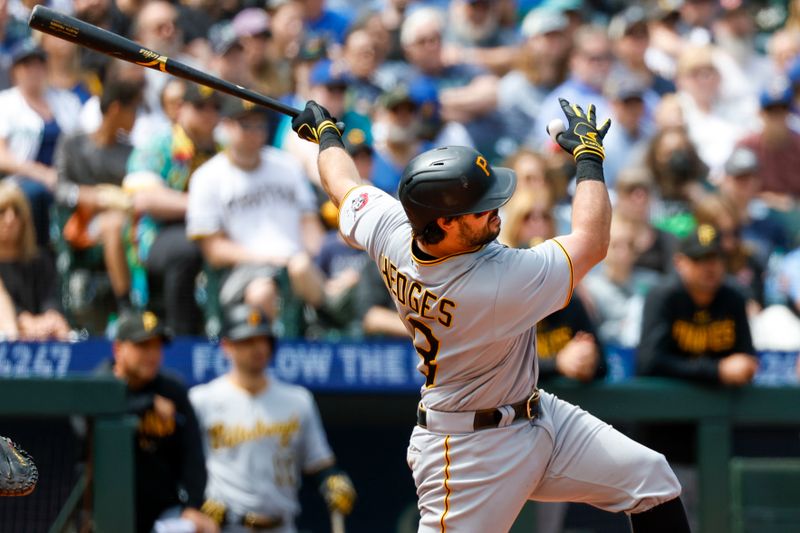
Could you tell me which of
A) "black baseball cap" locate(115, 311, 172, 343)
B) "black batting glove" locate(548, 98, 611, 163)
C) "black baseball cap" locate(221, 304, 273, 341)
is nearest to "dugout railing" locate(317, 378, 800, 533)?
"black baseball cap" locate(221, 304, 273, 341)

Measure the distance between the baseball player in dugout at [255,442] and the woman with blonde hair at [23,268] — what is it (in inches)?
36.8

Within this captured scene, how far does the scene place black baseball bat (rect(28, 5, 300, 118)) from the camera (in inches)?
201

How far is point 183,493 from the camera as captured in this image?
674cm

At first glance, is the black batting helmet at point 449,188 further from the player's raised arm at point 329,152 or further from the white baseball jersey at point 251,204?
the white baseball jersey at point 251,204

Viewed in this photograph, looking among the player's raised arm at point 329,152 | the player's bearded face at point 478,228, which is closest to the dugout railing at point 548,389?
the player's raised arm at point 329,152

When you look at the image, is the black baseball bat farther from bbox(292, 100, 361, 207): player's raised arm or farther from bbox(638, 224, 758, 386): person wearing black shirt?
bbox(638, 224, 758, 386): person wearing black shirt

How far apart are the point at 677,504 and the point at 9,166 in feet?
15.4

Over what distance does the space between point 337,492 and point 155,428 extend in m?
0.95

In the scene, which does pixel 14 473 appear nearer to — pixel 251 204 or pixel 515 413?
pixel 515 413

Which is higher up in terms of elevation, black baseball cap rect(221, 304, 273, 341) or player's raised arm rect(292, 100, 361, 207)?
player's raised arm rect(292, 100, 361, 207)

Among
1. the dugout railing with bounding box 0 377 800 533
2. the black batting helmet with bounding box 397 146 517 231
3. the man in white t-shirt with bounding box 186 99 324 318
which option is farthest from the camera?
the man in white t-shirt with bounding box 186 99 324 318

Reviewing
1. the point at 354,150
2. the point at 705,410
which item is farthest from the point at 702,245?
the point at 354,150

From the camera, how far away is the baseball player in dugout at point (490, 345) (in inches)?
176

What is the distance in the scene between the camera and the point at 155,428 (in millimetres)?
6754
